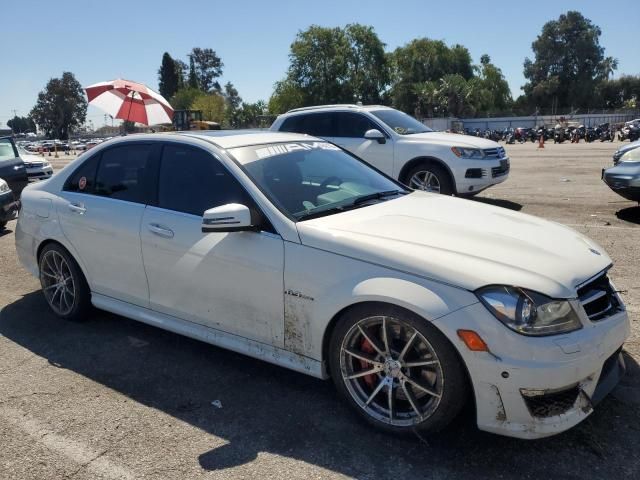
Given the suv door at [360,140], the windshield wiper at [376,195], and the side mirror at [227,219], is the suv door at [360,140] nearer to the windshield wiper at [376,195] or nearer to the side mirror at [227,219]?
the windshield wiper at [376,195]

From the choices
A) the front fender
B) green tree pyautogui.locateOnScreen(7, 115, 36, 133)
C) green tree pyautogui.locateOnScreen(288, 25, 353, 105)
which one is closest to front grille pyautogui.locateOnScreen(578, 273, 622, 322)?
the front fender

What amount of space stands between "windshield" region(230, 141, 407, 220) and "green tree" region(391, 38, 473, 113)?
81301 mm

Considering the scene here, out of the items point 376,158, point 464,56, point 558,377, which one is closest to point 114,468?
point 558,377

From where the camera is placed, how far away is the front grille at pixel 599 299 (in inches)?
108

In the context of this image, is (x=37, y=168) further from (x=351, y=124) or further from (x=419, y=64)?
(x=419, y=64)

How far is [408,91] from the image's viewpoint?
83062 mm

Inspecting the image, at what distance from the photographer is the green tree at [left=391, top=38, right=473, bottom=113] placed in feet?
276

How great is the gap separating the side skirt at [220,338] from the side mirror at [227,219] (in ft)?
2.39

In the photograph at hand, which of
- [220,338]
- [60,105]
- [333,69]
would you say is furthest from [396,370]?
[60,105]

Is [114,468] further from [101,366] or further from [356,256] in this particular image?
[356,256]

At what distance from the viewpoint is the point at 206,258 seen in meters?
3.48

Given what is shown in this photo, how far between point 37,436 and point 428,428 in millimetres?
2124

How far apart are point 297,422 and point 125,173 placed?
2.34m

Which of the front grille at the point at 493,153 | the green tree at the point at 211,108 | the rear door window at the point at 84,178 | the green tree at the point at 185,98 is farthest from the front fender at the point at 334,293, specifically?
the green tree at the point at 185,98
